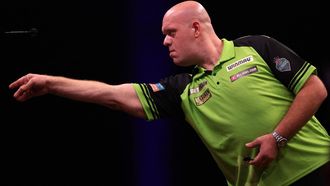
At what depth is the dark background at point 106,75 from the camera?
295cm

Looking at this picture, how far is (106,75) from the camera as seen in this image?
3.08 metres

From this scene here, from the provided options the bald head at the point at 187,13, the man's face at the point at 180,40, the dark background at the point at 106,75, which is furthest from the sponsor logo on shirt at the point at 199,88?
the dark background at the point at 106,75

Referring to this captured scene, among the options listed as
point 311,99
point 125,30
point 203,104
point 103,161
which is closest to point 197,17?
point 203,104

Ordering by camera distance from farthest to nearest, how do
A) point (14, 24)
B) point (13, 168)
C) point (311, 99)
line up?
point (13, 168) → point (14, 24) → point (311, 99)

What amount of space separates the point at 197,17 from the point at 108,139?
3.98 feet

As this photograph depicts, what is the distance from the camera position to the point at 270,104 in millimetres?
1880

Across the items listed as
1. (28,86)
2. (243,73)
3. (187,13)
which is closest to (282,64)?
(243,73)

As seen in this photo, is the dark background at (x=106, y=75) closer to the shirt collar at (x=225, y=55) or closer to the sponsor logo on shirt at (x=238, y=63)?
the shirt collar at (x=225, y=55)

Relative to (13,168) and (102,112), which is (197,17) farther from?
(13,168)

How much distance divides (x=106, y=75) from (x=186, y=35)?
1083mm

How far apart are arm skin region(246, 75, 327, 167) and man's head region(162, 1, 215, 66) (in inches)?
17.3

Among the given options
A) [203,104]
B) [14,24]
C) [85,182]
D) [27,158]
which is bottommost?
[85,182]

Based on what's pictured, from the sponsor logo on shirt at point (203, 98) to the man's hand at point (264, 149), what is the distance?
1.00 ft

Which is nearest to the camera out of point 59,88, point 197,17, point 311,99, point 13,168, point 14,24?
point 311,99
